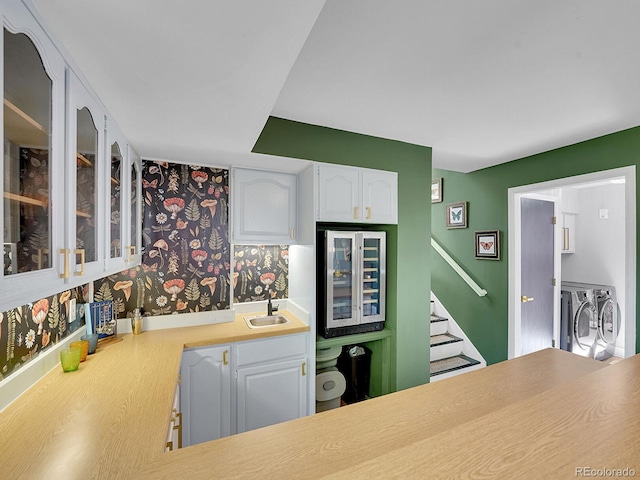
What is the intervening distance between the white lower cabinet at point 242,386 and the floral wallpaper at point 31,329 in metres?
0.70

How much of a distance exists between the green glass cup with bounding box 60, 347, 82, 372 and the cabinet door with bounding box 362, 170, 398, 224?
6.69 feet

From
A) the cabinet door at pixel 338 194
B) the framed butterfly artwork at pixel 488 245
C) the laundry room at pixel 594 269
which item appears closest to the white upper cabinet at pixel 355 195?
the cabinet door at pixel 338 194

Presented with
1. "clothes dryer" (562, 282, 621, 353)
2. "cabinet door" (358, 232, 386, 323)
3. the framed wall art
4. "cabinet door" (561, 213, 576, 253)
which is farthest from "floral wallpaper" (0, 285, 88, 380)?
"cabinet door" (561, 213, 576, 253)

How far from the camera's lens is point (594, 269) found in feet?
14.6

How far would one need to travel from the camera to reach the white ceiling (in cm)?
93

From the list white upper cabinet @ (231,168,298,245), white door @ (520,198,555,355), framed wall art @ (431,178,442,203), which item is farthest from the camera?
framed wall art @ (431,178,442,203)

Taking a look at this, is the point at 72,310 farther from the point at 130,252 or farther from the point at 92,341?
the point at 130,252

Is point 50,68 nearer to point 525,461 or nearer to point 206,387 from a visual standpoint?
point 525,461

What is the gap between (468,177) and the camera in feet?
12.6

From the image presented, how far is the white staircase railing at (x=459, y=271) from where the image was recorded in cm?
359

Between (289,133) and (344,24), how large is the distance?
1.07 meters

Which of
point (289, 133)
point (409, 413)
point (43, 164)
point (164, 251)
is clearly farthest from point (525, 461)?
point (164, 251)

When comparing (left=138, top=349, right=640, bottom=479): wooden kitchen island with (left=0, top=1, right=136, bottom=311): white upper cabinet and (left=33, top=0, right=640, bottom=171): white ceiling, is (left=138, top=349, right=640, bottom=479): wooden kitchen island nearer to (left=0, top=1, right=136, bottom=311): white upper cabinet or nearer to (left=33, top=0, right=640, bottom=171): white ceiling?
(left=0, top=1, right=136, bottom=311): white upper cabinet

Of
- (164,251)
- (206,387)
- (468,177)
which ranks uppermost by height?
(468,177)
